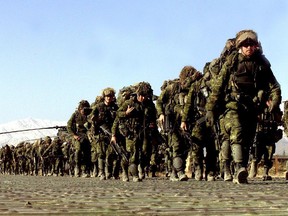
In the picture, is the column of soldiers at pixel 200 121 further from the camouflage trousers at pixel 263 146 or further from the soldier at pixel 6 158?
the soldier at pixel 6 158

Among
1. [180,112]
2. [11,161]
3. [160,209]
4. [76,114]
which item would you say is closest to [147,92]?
[180,112]

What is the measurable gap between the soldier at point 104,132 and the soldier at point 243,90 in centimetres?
738

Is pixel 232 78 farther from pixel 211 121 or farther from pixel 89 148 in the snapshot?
pixel 89 148

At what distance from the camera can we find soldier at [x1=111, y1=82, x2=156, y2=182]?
1470 cm

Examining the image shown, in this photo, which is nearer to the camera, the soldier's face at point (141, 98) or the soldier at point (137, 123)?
the soldier at point (137, 123)

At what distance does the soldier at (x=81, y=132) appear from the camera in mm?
22719

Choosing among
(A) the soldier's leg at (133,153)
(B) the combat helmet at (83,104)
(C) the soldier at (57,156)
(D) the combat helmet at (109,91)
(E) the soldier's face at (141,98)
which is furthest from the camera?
(C) the soldier at (57,156)

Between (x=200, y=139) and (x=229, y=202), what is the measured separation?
27.8 ft

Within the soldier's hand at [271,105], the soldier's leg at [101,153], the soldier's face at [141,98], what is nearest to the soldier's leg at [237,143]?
the soldier's hand at [271,105]

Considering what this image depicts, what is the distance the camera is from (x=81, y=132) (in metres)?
22.9

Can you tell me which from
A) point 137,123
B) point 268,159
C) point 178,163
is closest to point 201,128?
point 178,163

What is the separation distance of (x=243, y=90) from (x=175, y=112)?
4224 millimetres

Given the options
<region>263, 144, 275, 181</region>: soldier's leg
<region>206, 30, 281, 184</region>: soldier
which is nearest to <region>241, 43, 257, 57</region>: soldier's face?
<region>206, 30, 281, 184</region>: soldier

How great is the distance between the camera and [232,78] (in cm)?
1073
